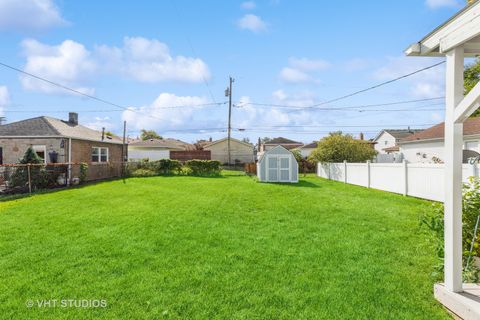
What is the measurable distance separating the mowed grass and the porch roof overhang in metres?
2.90

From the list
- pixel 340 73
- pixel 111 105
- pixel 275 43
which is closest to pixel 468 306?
pixel 275 43

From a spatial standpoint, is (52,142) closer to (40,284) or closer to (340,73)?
(40,284)

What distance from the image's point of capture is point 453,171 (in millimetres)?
3252

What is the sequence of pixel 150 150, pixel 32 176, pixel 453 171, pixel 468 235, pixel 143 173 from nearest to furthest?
pixel 453 171 < pixel 468 235 < pixel 32 176 < pixel 143 173 < pixel 150 150

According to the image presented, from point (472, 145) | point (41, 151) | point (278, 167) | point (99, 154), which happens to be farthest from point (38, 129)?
point (472, 145)

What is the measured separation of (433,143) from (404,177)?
466 inches

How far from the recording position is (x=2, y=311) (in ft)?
11.2

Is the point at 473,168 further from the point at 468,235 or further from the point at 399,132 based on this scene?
the point at 399,132

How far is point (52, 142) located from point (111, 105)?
39.1ft

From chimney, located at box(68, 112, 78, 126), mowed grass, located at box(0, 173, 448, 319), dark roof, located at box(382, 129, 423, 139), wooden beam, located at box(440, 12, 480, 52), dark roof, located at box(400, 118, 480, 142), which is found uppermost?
dark roof, located at box(382, 129, 423, 139)

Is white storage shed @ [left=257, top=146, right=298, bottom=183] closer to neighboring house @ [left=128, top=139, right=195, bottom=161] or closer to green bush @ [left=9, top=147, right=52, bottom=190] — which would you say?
green bush @ [left=9, top=147, right=52, bottom=190]

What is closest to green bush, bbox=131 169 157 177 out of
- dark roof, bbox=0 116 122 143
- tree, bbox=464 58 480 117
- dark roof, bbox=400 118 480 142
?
dark roof, bbox=0 116 122 143

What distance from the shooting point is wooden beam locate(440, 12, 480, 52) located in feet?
9.53

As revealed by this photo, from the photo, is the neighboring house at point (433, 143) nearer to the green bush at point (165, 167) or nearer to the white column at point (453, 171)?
the white column at point (453, 171)
